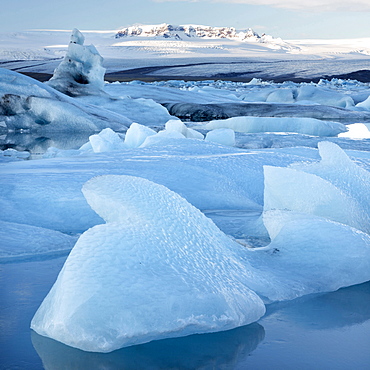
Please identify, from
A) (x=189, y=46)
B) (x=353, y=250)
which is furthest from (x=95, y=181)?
(x=189, y=46)

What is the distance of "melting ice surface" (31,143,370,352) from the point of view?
149 centimetres

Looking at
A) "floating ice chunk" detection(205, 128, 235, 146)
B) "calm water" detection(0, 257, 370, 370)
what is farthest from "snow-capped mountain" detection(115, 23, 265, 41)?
"calm water" detection(0, 257, 370, 370)

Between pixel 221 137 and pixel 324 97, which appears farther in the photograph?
pixel 324 97

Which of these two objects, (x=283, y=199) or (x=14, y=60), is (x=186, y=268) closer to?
(x=283, y=199)

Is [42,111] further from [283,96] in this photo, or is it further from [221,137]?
[283,96]

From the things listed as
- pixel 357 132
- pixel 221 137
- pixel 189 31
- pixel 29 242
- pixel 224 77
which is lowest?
pixel 224 77

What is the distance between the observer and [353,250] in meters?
2.10

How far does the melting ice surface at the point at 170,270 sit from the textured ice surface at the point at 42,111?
22.2ft

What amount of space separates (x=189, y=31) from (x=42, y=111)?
13188 centimetres

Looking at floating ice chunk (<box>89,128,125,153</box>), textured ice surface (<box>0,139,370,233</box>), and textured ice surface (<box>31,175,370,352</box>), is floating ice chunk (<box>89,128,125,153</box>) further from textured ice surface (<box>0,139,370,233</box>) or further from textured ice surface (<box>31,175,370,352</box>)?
textured ice surface (<box>31,175,370,352</box>)

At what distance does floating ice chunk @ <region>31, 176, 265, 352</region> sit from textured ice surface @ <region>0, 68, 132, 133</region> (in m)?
6.92

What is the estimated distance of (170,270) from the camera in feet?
5.41

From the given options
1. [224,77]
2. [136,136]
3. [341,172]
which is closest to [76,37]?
[136,136]

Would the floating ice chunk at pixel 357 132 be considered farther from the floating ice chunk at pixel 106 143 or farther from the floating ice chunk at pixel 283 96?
the floating ice chunk at pixel 283 96
